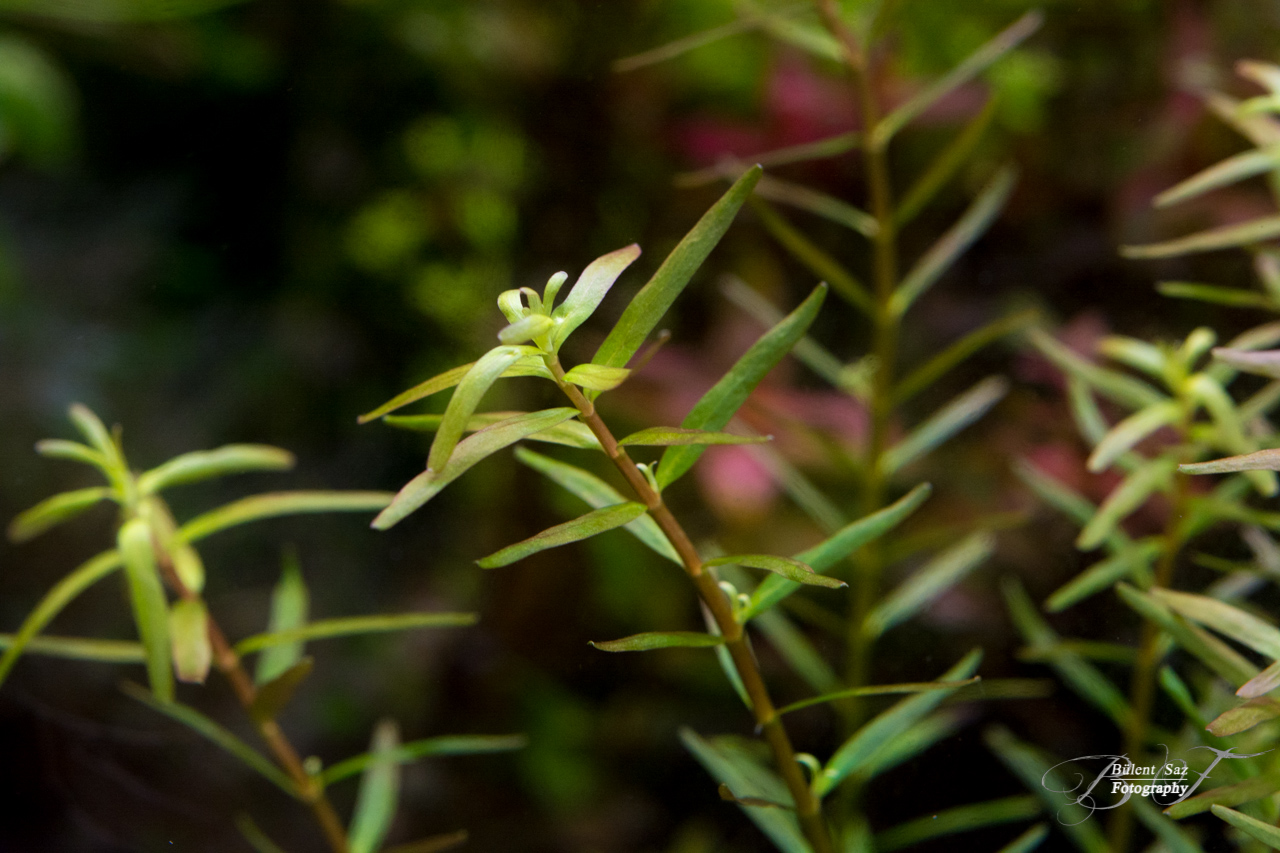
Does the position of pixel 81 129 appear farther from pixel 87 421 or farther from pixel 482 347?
pixel 87 421

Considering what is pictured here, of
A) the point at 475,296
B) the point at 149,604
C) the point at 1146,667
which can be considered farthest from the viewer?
the point at 475,296

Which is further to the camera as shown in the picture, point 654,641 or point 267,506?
point 267,506

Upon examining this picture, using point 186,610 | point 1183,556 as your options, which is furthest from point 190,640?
point 1183,556

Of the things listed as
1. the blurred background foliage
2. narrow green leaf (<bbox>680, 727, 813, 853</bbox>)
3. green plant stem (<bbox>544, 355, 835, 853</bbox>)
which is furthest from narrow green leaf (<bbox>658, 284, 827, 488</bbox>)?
the blurred background foliage

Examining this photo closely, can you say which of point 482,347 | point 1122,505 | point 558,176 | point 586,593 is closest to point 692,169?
point 558,176

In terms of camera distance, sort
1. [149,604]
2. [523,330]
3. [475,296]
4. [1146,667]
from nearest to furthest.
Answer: [523,330] < [149,604] < [1146,667] < [475,296]

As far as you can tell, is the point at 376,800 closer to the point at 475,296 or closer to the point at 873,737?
the point at 873,737

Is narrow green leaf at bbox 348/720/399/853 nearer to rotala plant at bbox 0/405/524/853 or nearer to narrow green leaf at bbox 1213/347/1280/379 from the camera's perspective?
rotala plant at bbox 0/405/524/853

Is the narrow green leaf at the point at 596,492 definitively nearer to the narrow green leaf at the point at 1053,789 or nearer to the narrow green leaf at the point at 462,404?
the narrow green leaf at the point at 462,404
